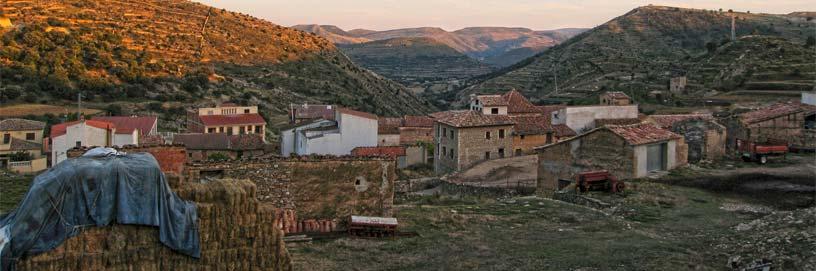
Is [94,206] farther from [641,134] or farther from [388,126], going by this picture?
[388,126]

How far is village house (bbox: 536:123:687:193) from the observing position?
88.0ft

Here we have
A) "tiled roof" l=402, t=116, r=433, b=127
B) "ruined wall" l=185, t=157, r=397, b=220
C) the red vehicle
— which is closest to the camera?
"ruined wall" l=185, t=157, r=397, b=220

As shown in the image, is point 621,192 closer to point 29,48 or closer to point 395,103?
point 29,48

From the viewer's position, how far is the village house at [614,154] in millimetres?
26828

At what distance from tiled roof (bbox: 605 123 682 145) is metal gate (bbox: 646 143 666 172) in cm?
33

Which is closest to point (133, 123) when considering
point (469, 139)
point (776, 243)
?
point (469, 139)

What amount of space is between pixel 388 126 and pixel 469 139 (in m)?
11.2

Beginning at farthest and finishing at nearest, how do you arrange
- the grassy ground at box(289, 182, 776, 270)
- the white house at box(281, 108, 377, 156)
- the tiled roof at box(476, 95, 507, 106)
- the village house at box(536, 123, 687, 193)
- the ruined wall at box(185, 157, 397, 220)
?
1. the tiled roof at box(476, 95, 507, 106)
2. the white house at box(281, 108, 377, 156)
3. the village house at box(536, 123, 687, 193)
4. the ruined wall at box(185, 157, 397, 220)
5. the grassy ground at box(289, 182, 776, 270)

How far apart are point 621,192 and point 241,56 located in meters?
58.2

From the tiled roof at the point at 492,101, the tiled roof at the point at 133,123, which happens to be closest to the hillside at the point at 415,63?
the tiled roof at the point at 492,101

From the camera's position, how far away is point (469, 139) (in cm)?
3731

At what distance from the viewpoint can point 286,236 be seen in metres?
16.7

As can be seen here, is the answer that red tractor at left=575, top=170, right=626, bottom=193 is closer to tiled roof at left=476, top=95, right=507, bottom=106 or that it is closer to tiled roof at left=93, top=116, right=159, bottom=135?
tiled roof at left=476, top=95, right=507, bottom=106

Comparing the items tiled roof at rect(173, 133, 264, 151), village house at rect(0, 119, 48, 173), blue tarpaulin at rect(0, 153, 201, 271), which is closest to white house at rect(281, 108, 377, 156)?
tiled roof at rect(173, 133, 264, 151)
